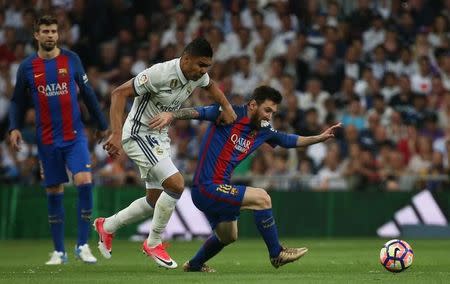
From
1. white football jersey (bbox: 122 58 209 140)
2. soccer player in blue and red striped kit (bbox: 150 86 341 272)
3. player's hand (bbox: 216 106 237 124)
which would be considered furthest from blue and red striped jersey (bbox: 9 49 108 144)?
player's hand (bbox: 216 106 237 124)

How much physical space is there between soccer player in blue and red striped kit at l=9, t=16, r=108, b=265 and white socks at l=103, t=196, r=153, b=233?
Result: 94 cm

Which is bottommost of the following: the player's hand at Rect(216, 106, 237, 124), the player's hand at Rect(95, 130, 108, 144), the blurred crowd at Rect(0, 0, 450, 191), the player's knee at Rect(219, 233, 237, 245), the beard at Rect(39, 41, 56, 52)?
the blurred crowd at Rect(0, 0, 450, 191)

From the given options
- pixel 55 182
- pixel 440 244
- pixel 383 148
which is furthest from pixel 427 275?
pixel 383 148

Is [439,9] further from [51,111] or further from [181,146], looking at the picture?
[51,111]

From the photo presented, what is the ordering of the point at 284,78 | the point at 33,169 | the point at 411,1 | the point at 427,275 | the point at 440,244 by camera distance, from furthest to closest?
Answer: 1. the point at 411,1
2. the point at 284,78
3. the point at 33,169
4. the point at 440,244
5. the point at 427,275

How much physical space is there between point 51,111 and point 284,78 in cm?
914

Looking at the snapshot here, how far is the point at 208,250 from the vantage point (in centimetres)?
1172

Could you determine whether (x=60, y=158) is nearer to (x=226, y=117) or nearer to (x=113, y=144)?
(x=113, y=144)

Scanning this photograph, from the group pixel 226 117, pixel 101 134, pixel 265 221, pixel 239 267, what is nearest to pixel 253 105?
pixel 226 117

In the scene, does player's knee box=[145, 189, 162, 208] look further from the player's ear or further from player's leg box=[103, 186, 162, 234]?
the player's ear

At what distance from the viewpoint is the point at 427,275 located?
11250 mm

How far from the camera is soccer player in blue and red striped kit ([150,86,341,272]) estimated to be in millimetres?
11461

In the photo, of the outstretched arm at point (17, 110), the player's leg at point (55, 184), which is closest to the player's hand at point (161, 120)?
the player's leg at point (55, 184)

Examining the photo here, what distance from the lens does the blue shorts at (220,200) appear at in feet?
37.7
